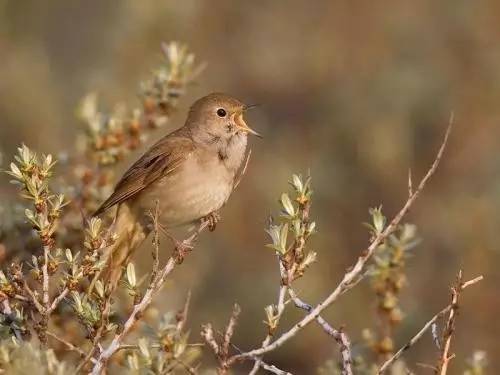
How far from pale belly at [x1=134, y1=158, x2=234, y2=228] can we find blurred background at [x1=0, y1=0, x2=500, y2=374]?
0.58m

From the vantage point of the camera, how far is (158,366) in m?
3.02

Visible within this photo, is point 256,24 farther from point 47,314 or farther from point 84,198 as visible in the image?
point 47,314

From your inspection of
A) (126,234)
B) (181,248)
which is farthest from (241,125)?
(181,248)

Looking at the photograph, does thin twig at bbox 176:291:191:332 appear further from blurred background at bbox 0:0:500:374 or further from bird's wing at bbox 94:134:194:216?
blurred background at bbox 0:0:500:374

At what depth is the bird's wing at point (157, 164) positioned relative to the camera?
5402mm

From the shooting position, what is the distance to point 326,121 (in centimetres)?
888

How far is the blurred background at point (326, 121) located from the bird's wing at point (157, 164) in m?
0.70

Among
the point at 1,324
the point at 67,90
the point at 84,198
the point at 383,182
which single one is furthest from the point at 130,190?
the point at 67,90

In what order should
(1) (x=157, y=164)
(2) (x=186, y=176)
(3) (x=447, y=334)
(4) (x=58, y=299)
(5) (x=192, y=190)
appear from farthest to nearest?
(1) (x=157, y=164) → (2) (x=186, y=176) → (5) (x=192, y=190) → (4) (x=58, y=299) → (3) (x=447, y=334)

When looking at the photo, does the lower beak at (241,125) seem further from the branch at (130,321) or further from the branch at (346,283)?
the branch at (346,283)

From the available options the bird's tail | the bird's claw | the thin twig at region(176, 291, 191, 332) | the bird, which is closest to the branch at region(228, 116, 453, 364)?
the thin twig at region(176, 291, 191, 332)

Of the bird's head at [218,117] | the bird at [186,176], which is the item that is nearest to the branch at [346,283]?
the bird at [186,176]

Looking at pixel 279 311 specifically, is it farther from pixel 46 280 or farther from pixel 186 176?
pixel 186 176

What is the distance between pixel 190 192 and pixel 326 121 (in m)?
3.78
